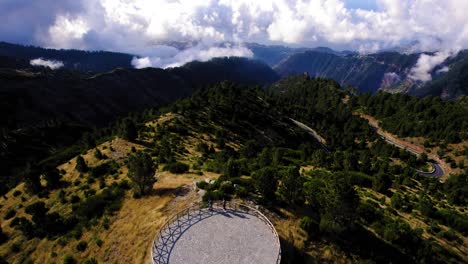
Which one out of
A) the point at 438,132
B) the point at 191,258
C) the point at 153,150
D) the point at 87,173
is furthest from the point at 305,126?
the point at 191,258

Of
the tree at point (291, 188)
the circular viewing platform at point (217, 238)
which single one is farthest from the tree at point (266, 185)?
the circular viewing platform at point (217, 238)

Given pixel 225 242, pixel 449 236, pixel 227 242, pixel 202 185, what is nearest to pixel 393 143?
pixel 449 236

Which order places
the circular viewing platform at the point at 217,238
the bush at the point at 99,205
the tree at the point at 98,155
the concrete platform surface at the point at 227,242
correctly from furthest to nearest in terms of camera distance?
the tree at the point at 98,155
the bush at the point at 99,205
the circular viewing platform at the point at 217,238
the concrete platform surface at the point at 227,242

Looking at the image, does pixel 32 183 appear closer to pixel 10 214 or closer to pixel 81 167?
pixel 10 214

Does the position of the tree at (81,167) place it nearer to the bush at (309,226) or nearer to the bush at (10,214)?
the bush at (10,214)

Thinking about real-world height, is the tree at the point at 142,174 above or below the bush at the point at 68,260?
above

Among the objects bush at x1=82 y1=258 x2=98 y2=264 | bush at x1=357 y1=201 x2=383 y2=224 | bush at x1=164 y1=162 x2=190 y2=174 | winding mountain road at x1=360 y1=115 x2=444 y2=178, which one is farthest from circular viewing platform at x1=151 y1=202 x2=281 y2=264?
winding mountain road at x1=360 y1=115 x2=444 y2=178

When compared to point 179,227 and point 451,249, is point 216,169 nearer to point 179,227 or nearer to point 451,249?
point 179,227
